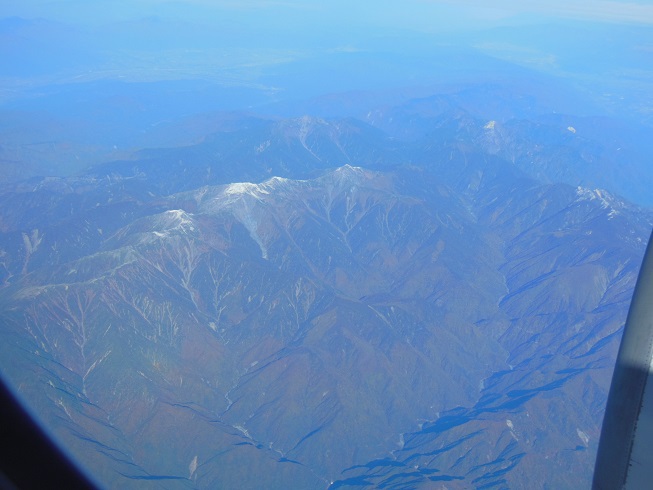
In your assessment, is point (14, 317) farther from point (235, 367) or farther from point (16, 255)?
point (16, 255)

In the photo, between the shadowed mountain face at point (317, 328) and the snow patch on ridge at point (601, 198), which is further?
the snow patch on ridge at point (601, 198)

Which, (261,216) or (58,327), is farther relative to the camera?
(261,216)

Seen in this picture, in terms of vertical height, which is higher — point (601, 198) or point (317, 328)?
point (317, 328)

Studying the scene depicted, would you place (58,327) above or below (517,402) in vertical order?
above

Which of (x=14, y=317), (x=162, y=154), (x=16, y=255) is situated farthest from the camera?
(x=162, y=154)

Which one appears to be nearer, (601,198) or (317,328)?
(317,328)

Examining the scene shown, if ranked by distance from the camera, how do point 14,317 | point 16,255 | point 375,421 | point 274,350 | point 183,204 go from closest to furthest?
point 14,317 < point 375,421 < point 274,350 < point 16,255 < point 183,204

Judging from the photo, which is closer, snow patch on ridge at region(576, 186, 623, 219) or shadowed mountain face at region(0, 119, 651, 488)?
shadowed mountain face at region(0, 119, 651, 488)

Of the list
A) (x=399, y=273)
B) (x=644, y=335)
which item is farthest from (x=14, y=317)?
(x=644, y=335)
